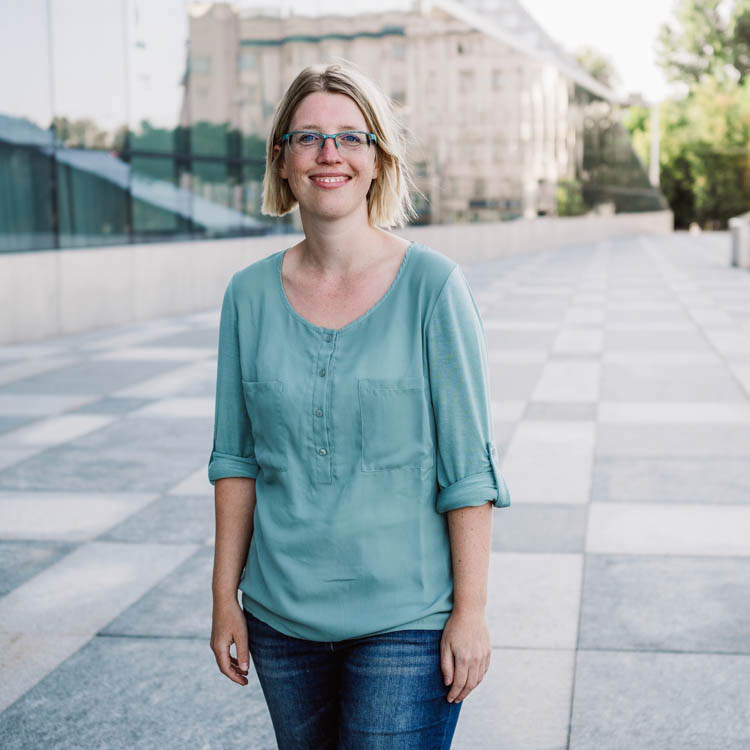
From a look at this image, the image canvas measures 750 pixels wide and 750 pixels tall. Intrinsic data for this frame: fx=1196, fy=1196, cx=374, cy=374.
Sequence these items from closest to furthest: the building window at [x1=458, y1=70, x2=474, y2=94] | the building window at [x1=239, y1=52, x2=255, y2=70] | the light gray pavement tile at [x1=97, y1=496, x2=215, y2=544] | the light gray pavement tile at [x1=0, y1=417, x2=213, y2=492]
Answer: the light gray pavement tile at [x1=97, y1=496, x2=215, y2=544] → the light gray pavement tile at [x1=0, y1=417, x2=213, y2=492] → the building window at [x1=239, y1=52, x2=255, y2=70] → the building window at [x1=458, y1=70, x2=474, y2=94]

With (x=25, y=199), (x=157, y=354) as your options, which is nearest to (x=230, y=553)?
(x=157, y=354)

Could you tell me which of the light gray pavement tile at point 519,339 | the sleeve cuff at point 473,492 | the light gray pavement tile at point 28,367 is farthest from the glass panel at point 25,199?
the sleeve cuff at point 473,492

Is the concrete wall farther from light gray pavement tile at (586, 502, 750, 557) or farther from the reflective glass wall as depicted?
light gray pavement tile at (586, 502, 750, 557)

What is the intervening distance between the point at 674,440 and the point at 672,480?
3.65 feet

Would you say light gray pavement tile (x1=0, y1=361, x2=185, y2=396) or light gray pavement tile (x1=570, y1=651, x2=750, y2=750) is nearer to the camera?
light gray pavement tile (x1=570, y1=651, x2=750, y2=750)

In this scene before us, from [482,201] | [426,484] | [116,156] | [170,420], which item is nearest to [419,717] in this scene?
[426,484]

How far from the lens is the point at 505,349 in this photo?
12.2m

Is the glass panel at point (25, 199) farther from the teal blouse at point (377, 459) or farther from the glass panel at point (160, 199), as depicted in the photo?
the teal blouse at point (377, 459)

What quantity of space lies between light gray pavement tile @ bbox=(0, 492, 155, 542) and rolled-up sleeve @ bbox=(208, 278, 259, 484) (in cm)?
345

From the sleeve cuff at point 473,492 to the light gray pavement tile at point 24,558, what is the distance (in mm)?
3154

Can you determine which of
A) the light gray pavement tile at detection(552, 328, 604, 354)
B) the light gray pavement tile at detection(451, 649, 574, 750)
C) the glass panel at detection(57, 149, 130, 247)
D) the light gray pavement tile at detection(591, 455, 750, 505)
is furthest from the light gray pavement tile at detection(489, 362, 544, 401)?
the glass panel at detection(57, 149, 130, 247)

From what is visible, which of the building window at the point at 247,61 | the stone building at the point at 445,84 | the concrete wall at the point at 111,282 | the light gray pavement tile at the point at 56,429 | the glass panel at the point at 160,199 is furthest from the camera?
the building window at the point at 247,61

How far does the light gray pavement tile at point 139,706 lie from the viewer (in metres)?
3.36

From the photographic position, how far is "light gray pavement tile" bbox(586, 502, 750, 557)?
5082mm
